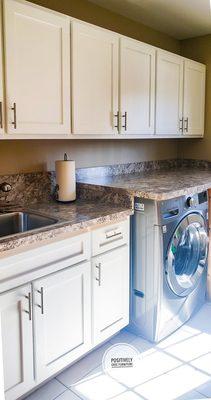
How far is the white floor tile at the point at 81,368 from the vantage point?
1.85 metres

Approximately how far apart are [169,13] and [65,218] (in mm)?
1996

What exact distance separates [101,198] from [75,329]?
0.81 m

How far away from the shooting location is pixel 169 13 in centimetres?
273

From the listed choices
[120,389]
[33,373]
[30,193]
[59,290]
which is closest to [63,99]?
[30,193]

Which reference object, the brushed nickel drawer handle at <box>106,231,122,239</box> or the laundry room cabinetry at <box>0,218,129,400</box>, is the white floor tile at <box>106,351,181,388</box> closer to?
the laundry room cabinetry at <box>0,218,129,400</box>

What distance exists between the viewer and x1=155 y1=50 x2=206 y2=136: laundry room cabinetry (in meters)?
2.77

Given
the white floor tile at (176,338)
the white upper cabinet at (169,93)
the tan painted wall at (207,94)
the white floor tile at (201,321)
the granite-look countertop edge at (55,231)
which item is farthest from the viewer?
the tan painted wall at (207,94)

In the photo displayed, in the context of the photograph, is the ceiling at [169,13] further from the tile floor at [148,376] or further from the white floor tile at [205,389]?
the white floor tile at [205,389]

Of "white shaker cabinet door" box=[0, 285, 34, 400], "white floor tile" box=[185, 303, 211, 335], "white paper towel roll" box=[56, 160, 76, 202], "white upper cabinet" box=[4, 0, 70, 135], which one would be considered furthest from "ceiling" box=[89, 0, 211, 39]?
"white floor tile" box=[185, 303, 211, 335]

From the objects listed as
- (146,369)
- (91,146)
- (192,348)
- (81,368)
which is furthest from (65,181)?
(192,348)

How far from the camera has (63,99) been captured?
6.48 feet

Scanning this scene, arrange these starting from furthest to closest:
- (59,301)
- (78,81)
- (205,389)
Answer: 1. (78,81)
2. (205,389)
3. (59,301)

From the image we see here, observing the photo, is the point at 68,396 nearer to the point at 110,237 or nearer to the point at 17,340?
the point at 17,340

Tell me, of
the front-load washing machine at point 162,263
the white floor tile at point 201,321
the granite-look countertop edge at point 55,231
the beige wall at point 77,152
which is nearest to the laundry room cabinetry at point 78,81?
the beige wall at point 77,152
